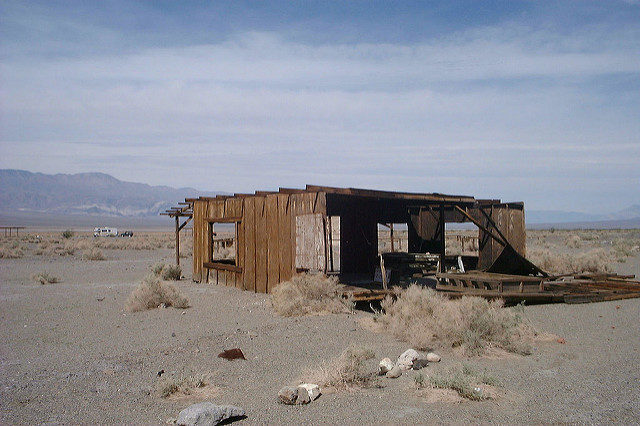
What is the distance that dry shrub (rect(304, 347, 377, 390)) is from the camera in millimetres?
6445

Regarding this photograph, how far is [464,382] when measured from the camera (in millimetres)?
6070

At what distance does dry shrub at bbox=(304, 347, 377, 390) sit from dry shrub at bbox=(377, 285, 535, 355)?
6.19ft

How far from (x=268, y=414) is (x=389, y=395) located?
1482 millimetres

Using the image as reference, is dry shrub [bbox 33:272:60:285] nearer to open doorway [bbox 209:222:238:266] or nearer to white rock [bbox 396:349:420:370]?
open doorway [bbox 209:222:238:266]

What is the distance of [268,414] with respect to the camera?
18.5 feet

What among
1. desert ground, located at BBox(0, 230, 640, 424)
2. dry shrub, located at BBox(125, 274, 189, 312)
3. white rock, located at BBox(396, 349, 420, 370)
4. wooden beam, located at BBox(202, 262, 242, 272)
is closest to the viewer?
desert ground, located at BBox(0, 230, 640, 424)

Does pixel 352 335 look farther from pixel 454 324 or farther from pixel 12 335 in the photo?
pixel 12 335

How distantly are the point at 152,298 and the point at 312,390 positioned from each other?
7.31 metres

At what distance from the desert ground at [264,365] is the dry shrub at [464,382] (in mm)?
101

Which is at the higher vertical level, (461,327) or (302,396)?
(461,327)

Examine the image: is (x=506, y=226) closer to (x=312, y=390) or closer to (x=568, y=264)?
(x=568, y=264)

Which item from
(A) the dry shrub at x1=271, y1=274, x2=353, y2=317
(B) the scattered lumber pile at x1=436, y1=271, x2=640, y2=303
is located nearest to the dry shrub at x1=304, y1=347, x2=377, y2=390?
(A) the dry shrub at x1=271, y1=274, x2=353, y2=317

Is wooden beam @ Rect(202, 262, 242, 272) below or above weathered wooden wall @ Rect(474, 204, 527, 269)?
below

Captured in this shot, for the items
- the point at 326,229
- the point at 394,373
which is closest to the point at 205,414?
the point at 394,373
